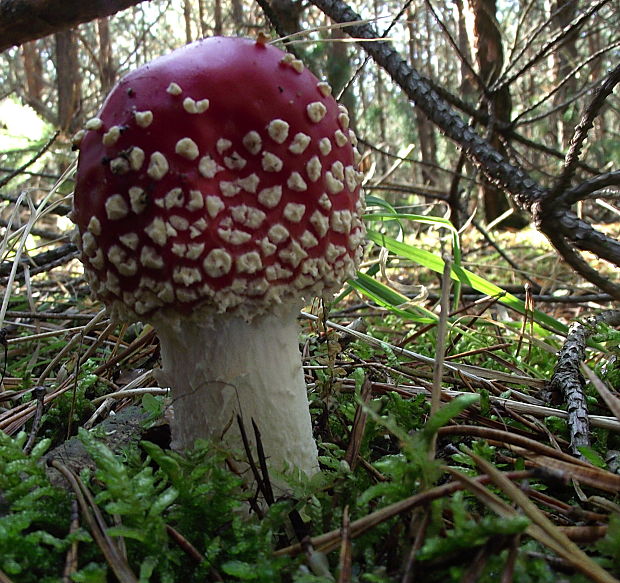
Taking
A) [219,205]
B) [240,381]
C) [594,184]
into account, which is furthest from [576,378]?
[219,205]

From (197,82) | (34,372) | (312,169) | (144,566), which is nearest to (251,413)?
(144,566)

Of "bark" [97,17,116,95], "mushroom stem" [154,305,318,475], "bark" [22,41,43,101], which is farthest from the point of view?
"bark" [22,41,43,101]

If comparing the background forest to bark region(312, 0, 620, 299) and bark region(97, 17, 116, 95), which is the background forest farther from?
bark region(97, 17, 116, 95)

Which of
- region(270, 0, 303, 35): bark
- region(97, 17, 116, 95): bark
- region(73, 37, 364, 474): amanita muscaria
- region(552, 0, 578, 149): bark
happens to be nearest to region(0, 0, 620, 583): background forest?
region(73, 37, 364, 474): amanita muscaria

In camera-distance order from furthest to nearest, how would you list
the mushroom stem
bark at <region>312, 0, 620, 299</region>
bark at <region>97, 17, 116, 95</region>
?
bark at <region>97, 17, 116, 95</region>, bark at <region>312, 0, 620, 299</region>, the mushroom stem

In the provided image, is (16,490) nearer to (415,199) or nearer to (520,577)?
(520,577)

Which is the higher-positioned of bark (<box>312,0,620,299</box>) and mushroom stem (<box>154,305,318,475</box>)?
bark (<box>312,0,620,299</box>)

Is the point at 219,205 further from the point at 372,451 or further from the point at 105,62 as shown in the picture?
the point at 105,62

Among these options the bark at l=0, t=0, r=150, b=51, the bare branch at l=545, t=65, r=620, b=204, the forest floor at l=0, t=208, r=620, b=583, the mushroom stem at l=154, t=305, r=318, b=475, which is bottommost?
the forest floor at l=0, t=208, r=620, b=583

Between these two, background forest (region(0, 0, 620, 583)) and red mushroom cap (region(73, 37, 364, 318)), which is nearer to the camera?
background forest (region(0, 0, 620, 583))

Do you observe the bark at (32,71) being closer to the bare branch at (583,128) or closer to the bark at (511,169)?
the bark at (511,169)
